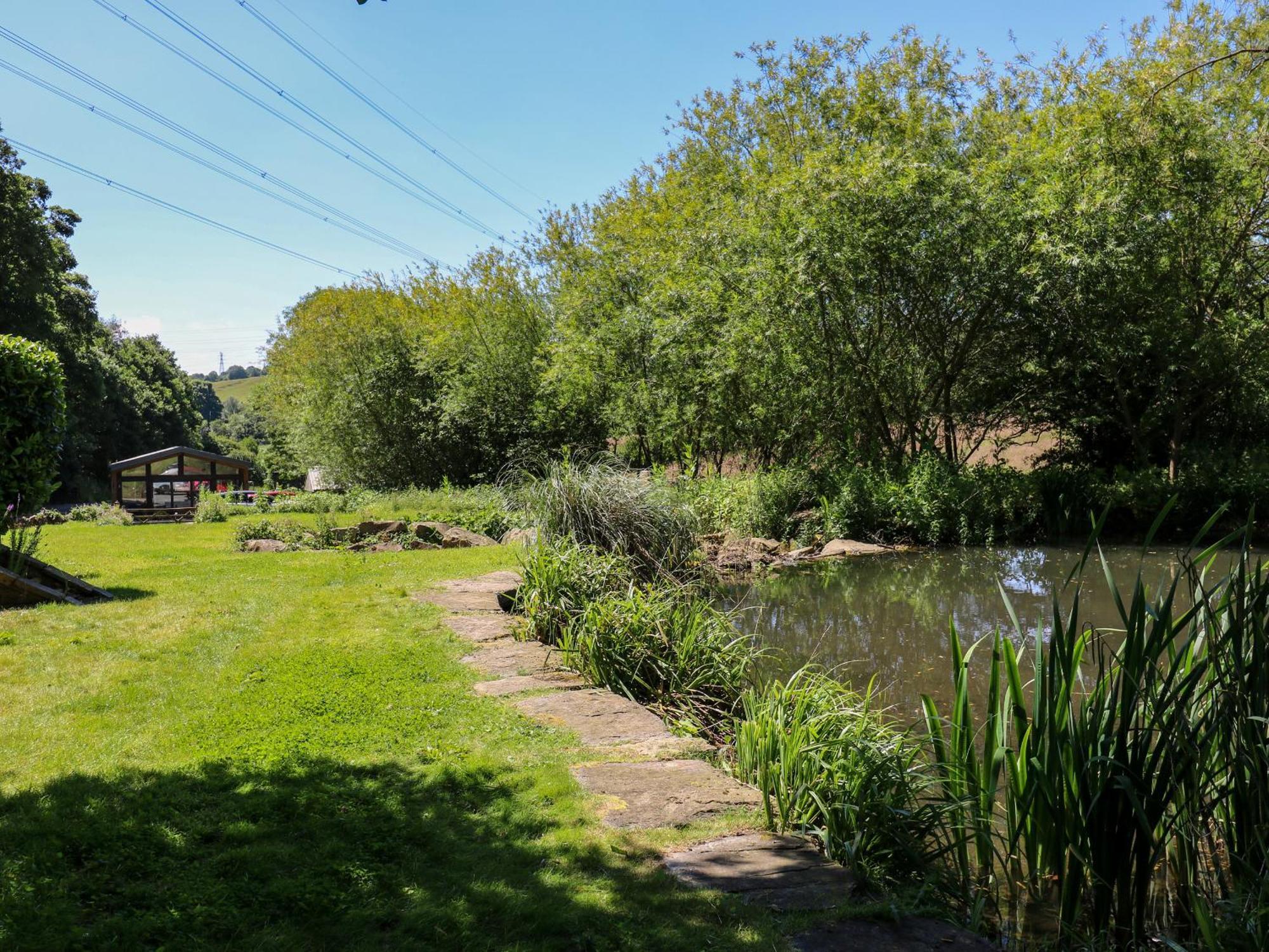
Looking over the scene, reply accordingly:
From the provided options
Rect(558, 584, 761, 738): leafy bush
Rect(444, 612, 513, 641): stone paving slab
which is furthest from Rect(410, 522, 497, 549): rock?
Rect(558, 584, 761, 738): leafy bush

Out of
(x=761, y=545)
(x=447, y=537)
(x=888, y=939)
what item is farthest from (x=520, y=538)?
(x=888, y=939)

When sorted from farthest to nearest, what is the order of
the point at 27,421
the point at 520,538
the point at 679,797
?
1. the point at 520,538
2. the point at 27,421
3. the point at 679,797

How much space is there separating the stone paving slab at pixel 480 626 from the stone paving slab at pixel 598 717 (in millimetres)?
1550

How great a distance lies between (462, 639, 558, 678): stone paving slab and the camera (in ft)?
18.5

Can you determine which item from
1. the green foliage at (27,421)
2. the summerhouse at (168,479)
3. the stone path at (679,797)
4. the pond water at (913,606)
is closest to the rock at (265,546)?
the green foliage at (27,421)

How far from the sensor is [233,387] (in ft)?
478

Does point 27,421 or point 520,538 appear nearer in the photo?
point 27,421

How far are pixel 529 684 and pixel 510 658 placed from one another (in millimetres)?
616

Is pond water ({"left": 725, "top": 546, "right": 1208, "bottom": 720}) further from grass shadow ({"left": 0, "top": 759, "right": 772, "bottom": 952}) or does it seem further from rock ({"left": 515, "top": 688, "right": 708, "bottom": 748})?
grass shadow ({"left": 0, "top": 759, "right": 772, "bottom": 952})

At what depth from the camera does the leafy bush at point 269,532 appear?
43.8 feet

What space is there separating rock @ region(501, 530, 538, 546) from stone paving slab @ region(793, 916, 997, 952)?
18.2 ft

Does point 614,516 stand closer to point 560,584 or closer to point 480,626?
point 560,584

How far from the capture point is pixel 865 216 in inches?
568

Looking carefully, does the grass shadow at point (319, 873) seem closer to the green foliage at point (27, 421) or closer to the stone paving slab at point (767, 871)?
the stone paving slab at point (767, 871)
